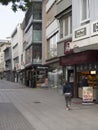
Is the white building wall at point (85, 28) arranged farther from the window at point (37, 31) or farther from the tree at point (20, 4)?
the window at point (37, 31)

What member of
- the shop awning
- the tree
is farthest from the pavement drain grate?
the shop awning

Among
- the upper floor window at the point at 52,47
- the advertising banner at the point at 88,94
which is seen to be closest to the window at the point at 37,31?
the upper floor window at the point at 52,47

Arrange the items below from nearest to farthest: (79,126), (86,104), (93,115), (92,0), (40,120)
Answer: (79,126), (40,120), (93,115), (92,0), (86,104)

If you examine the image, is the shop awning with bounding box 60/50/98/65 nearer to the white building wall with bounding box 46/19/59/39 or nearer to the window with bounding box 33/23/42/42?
the white building wall with bounding box 46/19/59/39

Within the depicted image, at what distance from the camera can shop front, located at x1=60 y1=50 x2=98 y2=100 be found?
91.4 ft

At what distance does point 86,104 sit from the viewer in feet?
85.0

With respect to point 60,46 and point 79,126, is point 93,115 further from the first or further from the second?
point 60,46

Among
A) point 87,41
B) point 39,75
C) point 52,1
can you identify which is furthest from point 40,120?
point 39,75

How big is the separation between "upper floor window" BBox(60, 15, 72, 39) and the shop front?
1.87m

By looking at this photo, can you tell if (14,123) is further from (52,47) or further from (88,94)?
(52,47)

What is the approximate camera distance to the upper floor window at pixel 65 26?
3364 centimetres

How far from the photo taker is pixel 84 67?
30797 millimetres

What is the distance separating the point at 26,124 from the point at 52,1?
2981cm

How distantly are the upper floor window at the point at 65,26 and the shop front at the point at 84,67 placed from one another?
6.12ft
